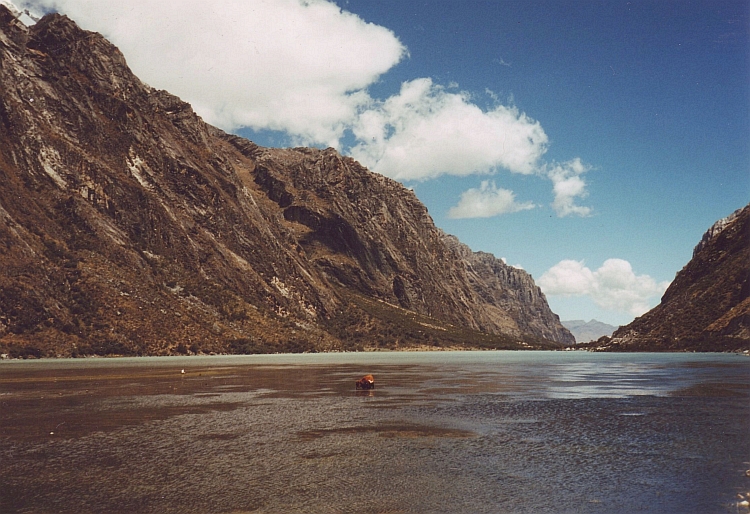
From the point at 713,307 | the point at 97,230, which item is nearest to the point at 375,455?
the point at 97,230

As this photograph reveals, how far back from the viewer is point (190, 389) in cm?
4119

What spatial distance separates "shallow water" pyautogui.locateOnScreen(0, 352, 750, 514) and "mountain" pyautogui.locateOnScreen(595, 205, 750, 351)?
14400 cm

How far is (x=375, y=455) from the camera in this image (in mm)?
17000

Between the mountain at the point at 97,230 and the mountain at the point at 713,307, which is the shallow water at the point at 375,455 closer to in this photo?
the mountain at the point at 97,230

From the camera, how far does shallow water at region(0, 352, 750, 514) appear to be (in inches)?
487

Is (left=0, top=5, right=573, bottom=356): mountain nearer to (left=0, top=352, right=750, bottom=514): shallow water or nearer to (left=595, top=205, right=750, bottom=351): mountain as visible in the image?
(left=0, top=352, right=750, bottom=514): shallow water

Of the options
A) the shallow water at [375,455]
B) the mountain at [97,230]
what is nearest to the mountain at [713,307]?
the mountain at [97,230]

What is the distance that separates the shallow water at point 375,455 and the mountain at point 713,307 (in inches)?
5669

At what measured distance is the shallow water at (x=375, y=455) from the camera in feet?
40.6

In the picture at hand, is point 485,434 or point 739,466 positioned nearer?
point 739,466

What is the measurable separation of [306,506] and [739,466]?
11.9 metres

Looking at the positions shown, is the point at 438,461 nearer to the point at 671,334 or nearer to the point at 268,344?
the point at 268,344

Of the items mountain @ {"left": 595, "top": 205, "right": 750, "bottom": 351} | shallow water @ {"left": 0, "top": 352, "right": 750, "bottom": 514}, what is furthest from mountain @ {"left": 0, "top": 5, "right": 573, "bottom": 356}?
mountain @ {"left": 595, "top": 205, "right": 750, "bottom": 351}

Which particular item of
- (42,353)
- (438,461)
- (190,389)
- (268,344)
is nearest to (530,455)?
(438,461)
